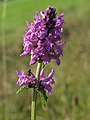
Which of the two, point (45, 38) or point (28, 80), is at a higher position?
point (45, 38)

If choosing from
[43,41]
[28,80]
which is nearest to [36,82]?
[28,80]

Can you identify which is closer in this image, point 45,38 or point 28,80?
point 45,38

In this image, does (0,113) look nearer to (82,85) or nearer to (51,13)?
(82,85)

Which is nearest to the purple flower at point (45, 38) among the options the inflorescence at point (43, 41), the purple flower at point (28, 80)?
the inflorescence at point (43, 41)

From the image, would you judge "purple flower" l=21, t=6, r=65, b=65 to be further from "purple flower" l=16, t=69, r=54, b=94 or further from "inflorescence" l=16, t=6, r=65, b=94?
"purple flower" l=16, t=69, r=54, b=94

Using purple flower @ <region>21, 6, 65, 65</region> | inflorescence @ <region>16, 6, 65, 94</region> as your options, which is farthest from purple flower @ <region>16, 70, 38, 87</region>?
purple flower @ <region>21, 6, 65, 65</region>

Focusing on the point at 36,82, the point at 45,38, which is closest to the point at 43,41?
→ the point at 45,38

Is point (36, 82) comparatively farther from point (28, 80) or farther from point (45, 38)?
point (45, 38)

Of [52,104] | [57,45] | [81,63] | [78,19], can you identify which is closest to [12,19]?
[78,19]
